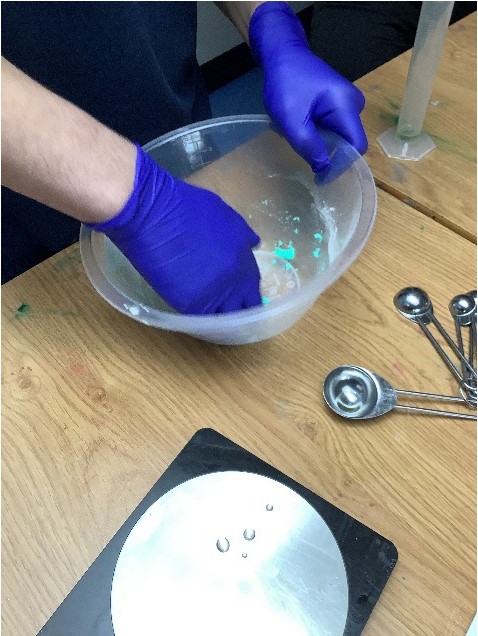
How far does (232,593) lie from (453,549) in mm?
175

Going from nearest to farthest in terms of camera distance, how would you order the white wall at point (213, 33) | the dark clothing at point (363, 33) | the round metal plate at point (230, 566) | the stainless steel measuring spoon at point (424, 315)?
the round metal plate at point (230, 566), the stainless steel measuring spoon at point (424, 315), the dark clothing at point (363, 33), the white wall at point (213, 33)

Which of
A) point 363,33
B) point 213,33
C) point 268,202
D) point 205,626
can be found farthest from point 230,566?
point 213,33

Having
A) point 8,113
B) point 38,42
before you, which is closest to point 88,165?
point 8,113

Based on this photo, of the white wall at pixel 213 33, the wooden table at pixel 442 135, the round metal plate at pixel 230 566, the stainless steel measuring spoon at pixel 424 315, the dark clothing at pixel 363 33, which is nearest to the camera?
the round metal plate at pixel 230 566

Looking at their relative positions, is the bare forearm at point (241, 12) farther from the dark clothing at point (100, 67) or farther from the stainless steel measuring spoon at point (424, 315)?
the stainless steel measuring spoon at point (424, 315)

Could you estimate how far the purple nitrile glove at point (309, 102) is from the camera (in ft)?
1.98

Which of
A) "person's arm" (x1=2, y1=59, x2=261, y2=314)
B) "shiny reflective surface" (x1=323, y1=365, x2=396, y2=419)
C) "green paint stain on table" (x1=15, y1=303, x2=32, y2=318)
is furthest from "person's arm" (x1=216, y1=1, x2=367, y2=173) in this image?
"green paint stain on table" (x1=15, y1=303, x2=32, y2=318)

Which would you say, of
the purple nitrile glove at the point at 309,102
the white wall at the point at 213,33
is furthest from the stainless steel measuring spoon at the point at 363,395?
the white wall at the point at 213,33

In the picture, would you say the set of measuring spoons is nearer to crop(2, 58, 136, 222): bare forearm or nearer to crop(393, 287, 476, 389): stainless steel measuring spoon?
crop(393, 287, 476, 389): stainless steel measuring spoon

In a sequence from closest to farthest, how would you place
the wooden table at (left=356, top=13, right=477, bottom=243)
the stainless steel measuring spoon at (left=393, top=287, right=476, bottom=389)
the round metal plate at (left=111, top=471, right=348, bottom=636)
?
the round metal plate at (left=111, top=471, right=348, bottom=636) → the stainless steel measuring spoon at (left=393, top=287, right=476, bottom=389) → the wooden table at (left=356, top=13, right=477, bottom=243)

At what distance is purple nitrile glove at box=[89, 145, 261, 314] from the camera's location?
1.69 feet

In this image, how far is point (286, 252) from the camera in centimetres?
67

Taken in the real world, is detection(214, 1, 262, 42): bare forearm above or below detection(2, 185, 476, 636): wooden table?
above

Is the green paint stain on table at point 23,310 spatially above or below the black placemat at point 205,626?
above
